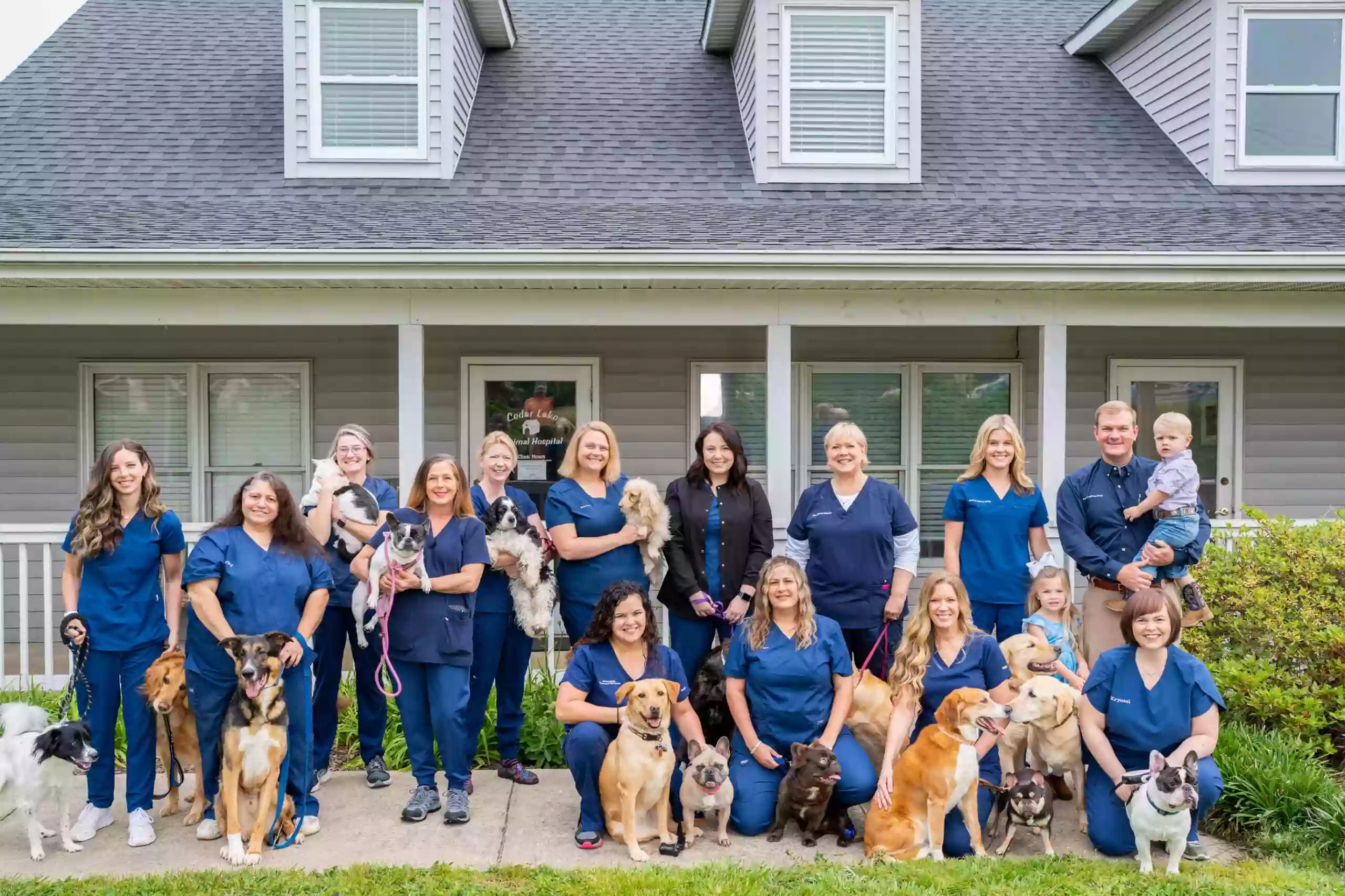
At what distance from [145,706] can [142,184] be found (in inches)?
192

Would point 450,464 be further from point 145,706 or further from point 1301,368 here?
point 1301,368

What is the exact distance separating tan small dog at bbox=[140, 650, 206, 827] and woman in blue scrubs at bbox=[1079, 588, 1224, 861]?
148 inches

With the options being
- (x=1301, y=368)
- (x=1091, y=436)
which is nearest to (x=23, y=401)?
(x=1091, y=436)

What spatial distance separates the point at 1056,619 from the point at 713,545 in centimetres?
160

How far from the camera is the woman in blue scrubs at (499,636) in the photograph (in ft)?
15.3

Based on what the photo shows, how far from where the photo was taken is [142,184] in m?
7.50

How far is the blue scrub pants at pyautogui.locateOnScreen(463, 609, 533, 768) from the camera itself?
4.67 m

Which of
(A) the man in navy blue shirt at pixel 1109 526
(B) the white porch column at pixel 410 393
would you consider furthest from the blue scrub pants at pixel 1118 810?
(B) the white porch column at pixel 410 393

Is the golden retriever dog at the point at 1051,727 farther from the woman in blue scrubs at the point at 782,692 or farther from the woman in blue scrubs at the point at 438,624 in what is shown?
the woman in blue scrubs at the point at 438,624

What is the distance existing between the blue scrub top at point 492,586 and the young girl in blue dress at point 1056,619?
239 cm

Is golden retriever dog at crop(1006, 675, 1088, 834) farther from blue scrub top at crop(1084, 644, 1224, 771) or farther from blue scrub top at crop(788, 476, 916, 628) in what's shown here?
A: blue scrub top at crop(788, 476, 916, 628)

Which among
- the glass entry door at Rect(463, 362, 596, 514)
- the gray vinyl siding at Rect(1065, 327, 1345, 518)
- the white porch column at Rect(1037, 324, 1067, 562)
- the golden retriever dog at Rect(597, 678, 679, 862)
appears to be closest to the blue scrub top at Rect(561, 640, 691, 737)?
the golden retriever dog at Rect(597, 678, 679, 862)

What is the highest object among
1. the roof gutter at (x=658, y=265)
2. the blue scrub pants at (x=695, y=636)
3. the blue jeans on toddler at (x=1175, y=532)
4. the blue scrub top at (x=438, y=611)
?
the roof gutter at (x=658, y=265)

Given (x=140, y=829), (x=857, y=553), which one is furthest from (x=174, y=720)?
(x=857, y=553)
